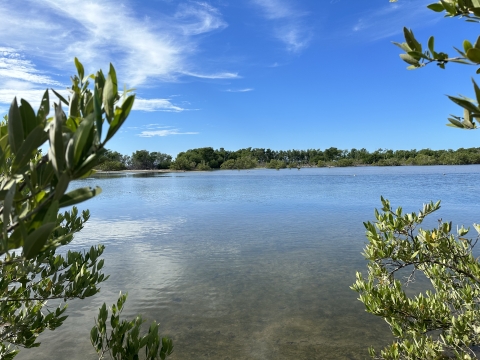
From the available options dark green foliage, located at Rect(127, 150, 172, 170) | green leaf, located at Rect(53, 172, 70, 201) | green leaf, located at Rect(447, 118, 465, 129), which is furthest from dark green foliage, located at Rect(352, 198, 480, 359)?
dark green foliage, located at Rect(127, 150, 172, 170)

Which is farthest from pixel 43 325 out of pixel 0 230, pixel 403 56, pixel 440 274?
pixel 440 274

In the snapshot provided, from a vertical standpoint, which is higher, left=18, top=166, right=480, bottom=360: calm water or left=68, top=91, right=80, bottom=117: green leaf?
left=68, top=91, right=80, bottom=117: green leaf

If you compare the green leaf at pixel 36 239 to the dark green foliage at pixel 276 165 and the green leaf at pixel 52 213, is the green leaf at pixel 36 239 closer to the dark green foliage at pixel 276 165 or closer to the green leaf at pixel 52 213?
the green leaf at pixel 52 213

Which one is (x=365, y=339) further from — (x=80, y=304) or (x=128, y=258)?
(x=128, y=258)

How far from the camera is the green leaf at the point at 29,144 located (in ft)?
2.88

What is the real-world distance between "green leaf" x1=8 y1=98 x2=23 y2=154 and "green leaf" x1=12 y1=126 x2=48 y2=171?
25 mm

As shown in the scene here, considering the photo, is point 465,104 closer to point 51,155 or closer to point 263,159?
point 51,155

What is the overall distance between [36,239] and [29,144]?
27 cm

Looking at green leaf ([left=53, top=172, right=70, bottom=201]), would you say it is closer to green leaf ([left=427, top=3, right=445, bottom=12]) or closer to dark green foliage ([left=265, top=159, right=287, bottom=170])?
green leaf ([left=427, top=3, right=445, bottom=12])

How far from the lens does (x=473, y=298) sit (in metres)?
2.92

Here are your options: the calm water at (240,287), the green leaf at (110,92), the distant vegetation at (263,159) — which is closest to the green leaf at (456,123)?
the green leaf at (110,92)

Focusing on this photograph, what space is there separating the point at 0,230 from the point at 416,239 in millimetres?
2800

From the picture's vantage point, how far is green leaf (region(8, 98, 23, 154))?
88 cm

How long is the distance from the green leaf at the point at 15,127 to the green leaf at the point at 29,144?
25mm
